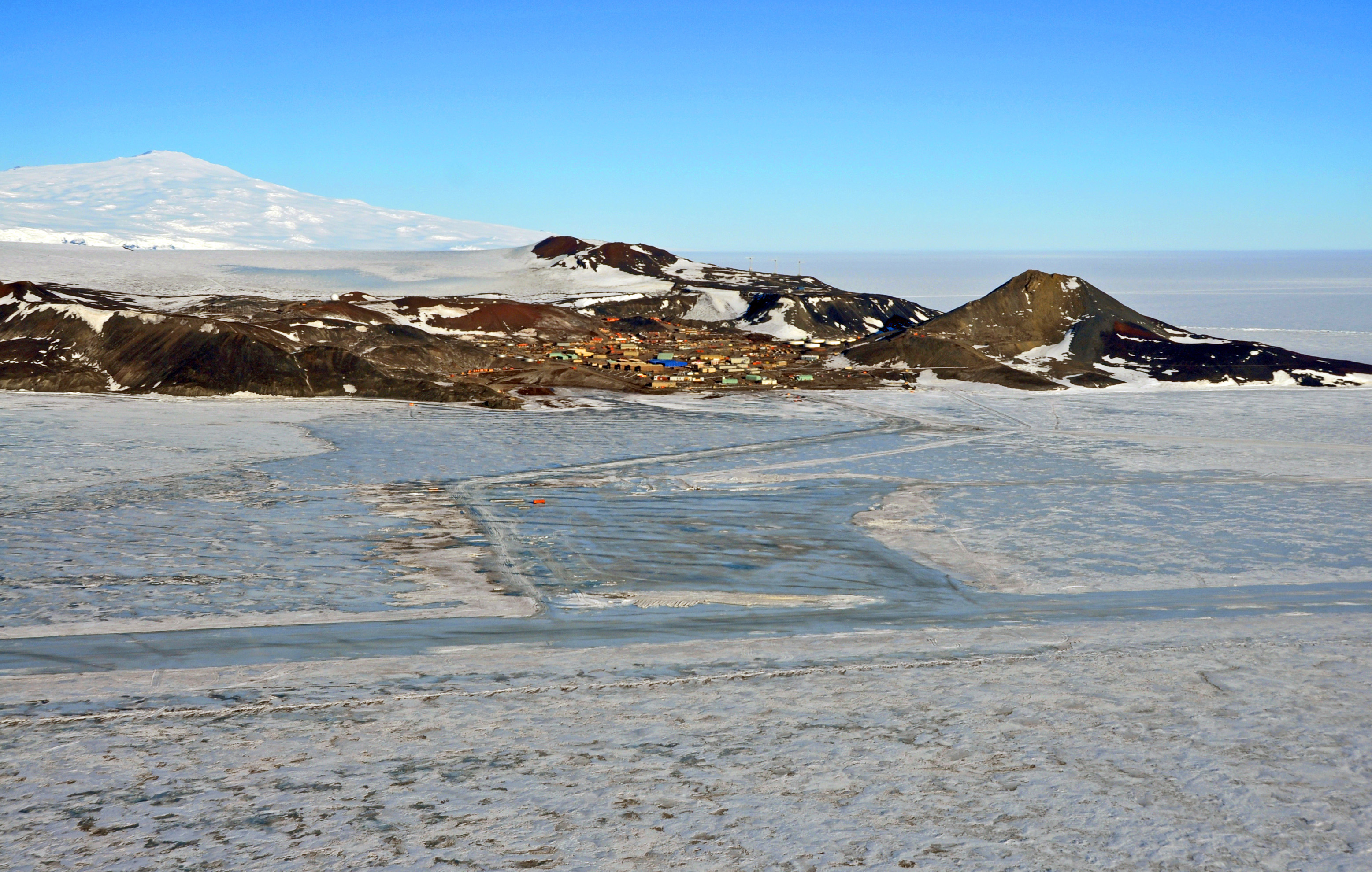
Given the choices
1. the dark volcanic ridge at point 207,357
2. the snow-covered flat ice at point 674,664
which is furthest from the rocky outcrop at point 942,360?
the snow-covered flat ice at point 674,664

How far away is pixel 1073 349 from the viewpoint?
39.2 meters

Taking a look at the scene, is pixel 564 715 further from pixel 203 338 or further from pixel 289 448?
pixel 203 338

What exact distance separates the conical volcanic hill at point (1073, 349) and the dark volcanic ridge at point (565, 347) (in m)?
0.08

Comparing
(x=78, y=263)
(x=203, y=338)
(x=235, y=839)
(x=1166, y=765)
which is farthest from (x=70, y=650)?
(x=78, y=263)

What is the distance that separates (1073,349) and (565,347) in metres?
18.5

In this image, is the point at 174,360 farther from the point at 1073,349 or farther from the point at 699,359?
the point at 1073,349

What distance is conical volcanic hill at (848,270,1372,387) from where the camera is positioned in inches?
1401

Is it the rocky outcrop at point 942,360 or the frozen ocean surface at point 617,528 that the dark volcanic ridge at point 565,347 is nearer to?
the rocky outcrop at point 942,360

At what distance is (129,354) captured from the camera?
29938mm

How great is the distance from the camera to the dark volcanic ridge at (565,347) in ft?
96.9

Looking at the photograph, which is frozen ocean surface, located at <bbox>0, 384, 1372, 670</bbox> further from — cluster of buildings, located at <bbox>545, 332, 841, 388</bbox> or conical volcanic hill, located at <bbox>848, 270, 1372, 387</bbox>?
conical volcanic hill, located at <bbox>848, 270, 1372, 387</bbox>

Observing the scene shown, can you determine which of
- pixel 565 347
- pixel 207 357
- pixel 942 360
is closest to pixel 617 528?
pixel 207 357

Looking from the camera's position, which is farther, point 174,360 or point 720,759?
point 174,360

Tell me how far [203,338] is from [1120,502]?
2449cm
